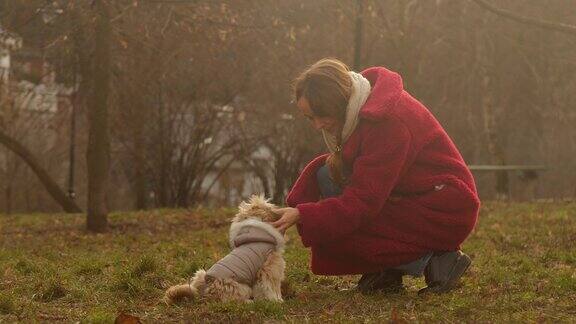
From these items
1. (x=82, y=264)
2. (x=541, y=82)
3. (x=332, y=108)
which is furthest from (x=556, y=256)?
(x=541, y=82)

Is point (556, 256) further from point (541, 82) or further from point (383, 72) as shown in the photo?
point (541, 82)

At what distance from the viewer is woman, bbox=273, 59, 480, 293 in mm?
5211

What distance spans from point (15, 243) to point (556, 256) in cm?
663

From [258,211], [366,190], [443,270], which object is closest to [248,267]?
[258,211]

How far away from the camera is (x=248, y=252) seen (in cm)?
510

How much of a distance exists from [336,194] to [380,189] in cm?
49

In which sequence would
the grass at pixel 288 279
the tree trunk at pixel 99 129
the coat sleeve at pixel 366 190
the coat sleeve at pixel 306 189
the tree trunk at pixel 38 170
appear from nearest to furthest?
the grass at pixel 288 279 < the coat sleeve at pixel 366 190 < the coat sleeve at pixel 306 189 < the tree trunk at pixel 99 129 < the tree trunk at pixel 38 170

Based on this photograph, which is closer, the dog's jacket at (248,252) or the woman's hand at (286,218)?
the dog's jacket at (248,252)

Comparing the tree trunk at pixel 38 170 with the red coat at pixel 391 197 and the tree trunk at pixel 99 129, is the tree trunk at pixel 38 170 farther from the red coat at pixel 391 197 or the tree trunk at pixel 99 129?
the red coat at pixel 391 197

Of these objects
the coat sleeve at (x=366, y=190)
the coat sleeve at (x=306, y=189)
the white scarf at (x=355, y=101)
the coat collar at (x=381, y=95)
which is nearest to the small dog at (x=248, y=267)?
the coat sleeve at (x=366, y=190)

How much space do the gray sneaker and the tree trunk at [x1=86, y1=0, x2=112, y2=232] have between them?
7742mm

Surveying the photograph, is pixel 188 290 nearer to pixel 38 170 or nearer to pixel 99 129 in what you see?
pixel 99 129

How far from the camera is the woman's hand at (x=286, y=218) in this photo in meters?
5.18

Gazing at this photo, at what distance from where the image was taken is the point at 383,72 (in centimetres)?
550
